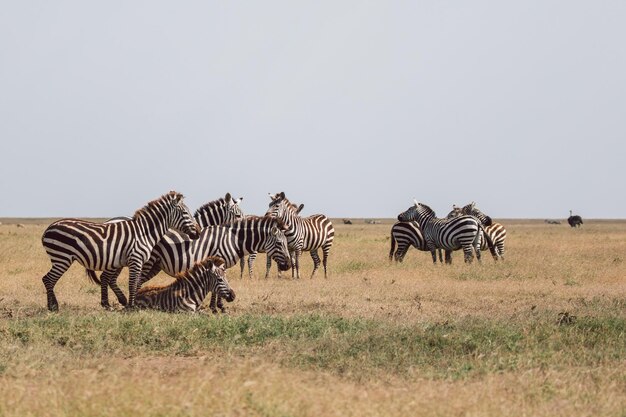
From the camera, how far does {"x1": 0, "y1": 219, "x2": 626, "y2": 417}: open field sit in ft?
22.8

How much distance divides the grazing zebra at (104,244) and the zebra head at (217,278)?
4.62ft

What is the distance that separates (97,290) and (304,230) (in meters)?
6.58

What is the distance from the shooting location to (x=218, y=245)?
608 inches

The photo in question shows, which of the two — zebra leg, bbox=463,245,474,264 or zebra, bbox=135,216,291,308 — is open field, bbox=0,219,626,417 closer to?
zebra, bbox=135,216,291,308

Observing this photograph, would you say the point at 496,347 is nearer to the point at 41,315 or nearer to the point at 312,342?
the point at 312,342

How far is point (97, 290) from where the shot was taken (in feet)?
58.7

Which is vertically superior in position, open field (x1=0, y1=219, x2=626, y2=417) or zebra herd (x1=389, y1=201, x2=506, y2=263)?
zebra herd (x1=389, y1=201, x2=506, y2=263)

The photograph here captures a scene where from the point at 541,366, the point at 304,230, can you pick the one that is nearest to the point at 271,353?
the point at 541,366

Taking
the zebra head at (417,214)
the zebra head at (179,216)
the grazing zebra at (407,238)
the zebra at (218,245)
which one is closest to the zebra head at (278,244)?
the zebra at (218,245)

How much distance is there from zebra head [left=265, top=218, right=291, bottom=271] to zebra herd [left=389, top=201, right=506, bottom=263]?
8.61m

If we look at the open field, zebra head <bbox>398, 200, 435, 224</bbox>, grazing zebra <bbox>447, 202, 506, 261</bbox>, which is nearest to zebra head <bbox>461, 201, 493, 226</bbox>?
grazing zebra <bbox>447, 202, 506, 261</bbox>

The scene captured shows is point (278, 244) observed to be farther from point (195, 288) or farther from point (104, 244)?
point (104, 244)

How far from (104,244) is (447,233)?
1293cm

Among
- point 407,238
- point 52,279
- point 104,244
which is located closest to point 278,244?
point 104,244
